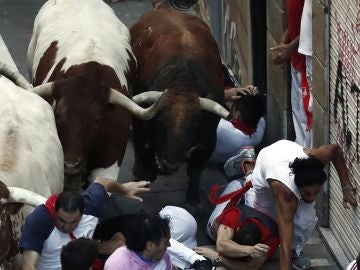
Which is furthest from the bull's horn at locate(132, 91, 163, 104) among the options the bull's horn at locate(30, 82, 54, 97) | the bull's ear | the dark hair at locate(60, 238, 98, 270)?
the dark hair at locate(60, 238, 98, 270)

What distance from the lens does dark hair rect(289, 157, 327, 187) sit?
317 inches

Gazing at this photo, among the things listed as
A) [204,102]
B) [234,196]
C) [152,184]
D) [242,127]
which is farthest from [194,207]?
[234,196]

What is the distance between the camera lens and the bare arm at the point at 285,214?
8281 mm

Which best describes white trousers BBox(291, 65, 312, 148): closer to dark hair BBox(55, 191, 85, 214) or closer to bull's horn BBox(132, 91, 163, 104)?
bull's horn BBox(132, 91, 163, 104)

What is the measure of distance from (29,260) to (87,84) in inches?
91.5

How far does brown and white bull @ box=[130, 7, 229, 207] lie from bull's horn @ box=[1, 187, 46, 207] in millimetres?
2274

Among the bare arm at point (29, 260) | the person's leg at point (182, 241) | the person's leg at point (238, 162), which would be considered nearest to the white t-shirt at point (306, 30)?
the person's leg at point (238, 162)

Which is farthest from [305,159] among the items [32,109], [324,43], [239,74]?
[239,74]

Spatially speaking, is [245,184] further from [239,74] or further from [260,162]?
[239,74]

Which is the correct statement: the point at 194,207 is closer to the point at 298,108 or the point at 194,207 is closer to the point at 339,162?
the point at 298,108

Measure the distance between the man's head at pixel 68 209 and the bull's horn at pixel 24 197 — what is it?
0.69 feet

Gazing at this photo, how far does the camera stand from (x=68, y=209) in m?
7.28

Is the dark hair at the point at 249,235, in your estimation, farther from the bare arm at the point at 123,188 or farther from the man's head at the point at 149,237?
the man's head at the point at 149,237

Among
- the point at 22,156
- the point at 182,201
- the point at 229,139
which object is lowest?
the point at 182,201
